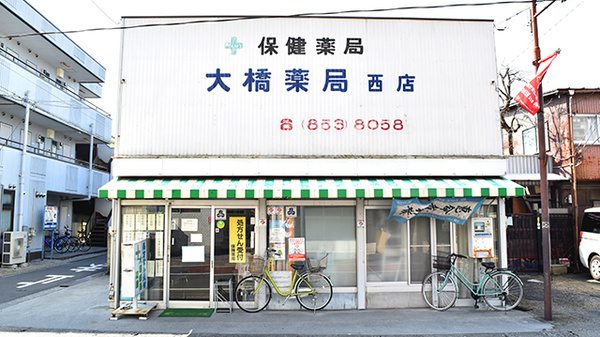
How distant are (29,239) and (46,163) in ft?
12.8

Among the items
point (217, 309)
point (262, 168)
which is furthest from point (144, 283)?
point (262, 168)

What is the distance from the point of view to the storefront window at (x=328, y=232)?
9.20 m

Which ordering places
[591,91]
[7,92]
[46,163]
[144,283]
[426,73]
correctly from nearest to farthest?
[144,283] → [426,73] → [591,91] → [7,92] → [46,163]

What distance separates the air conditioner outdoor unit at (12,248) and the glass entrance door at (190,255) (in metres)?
10.7

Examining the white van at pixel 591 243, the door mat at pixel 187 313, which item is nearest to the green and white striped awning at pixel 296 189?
the door mat at pixel 187 313

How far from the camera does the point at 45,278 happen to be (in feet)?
43.9

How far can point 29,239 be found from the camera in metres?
17.9

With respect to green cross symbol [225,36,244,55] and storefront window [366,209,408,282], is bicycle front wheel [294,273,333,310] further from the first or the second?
green cross symbol [225,36,244,55]

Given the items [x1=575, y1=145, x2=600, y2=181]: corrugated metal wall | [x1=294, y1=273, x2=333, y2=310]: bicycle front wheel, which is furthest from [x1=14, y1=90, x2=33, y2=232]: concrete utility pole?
[x1=575, y1=145, x2=600, y2=181]: corrugated metal wall

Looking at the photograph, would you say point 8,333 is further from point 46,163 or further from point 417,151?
point 46,163

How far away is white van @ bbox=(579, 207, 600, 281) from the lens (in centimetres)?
1223

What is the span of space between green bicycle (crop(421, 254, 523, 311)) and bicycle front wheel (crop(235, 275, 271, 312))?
361 centimetres

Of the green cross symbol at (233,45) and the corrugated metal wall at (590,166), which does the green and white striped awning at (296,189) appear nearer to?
the green cross symbol at (233,45)

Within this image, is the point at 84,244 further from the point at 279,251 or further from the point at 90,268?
the point at 279,251
